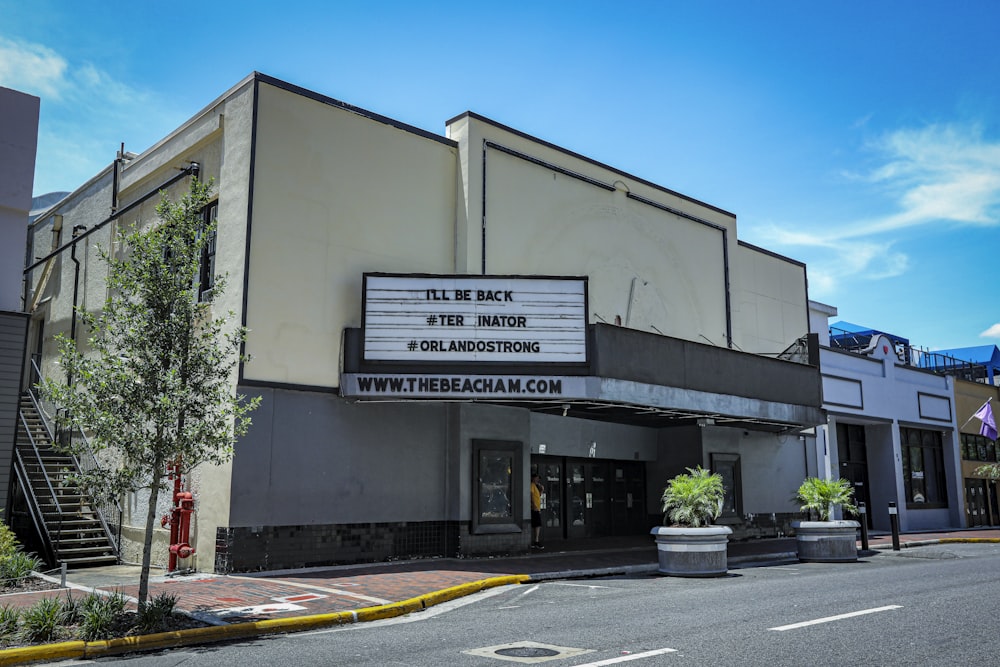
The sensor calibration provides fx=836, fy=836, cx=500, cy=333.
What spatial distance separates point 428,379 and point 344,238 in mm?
3444

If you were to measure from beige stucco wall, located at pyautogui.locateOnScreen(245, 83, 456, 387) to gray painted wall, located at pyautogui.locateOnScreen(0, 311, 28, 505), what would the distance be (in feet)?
14.4

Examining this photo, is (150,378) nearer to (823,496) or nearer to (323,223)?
(323,223)

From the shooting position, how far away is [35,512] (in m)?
16.9

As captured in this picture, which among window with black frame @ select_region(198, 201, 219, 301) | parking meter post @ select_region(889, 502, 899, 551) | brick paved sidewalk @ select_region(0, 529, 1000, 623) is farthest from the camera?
parking meter post @ select_region(889, 502, 899, 551)

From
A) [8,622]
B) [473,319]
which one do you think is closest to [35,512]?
[8,622]

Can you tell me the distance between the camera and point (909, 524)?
105 ft

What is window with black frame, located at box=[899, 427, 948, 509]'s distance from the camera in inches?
1293

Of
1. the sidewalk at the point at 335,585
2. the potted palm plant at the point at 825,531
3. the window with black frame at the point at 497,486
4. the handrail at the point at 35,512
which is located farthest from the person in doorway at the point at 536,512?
the handrail at the point at 35,512

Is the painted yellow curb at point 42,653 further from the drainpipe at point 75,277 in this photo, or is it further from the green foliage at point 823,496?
the green foliage at point 823,496

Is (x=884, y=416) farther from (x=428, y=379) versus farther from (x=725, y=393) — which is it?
(x=428, y=379)

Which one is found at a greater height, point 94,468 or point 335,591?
point 94,468

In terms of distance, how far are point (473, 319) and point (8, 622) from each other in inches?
373

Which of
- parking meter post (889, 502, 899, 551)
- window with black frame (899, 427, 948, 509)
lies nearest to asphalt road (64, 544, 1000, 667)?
parking meter post (889, 502, 899, 551)

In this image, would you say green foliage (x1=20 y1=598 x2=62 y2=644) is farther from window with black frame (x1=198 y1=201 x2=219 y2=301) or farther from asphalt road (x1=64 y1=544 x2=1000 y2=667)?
window with black frame (x1=198 y1=201 x2=219 y2=301)
